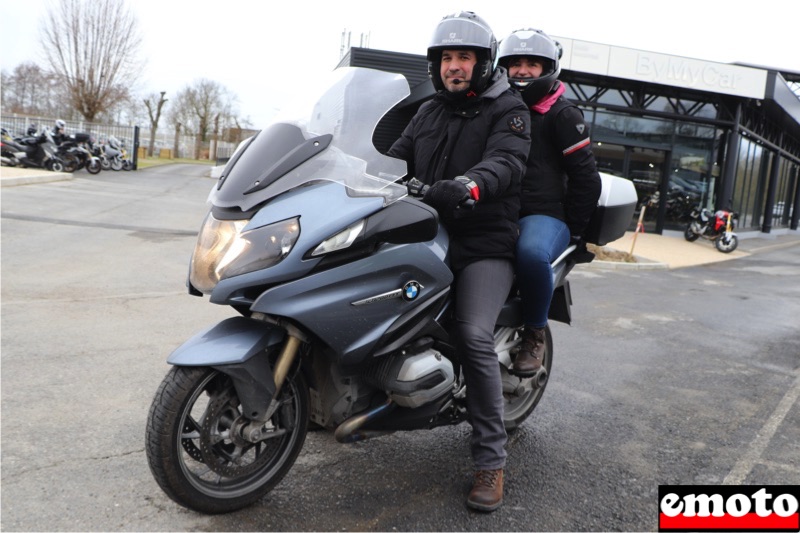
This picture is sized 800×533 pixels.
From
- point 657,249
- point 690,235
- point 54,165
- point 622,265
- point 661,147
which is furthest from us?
point 54,165

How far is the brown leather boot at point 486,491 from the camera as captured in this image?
2938 millimetres

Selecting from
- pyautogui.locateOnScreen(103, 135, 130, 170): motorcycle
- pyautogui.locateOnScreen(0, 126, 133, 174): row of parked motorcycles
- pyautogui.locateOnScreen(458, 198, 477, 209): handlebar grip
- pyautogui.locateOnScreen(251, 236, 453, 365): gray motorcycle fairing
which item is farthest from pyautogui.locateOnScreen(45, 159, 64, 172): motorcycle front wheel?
pyautogui.locateOnScreen(458, 198, 477, 209): handlebar grip

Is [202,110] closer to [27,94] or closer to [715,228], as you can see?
[27,94]

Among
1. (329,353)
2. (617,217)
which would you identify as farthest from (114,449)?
(617,217)

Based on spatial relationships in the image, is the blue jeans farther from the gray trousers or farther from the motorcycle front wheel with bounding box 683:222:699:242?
the motorcycle front wheel with bounding box 683:222:699:242

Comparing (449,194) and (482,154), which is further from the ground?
(482,154)

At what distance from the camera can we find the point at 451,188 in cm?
269

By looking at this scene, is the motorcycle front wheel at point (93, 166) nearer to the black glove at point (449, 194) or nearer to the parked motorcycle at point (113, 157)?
the parked motorcycle at point (113, 157)

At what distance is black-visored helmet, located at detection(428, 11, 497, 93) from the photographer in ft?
9.70

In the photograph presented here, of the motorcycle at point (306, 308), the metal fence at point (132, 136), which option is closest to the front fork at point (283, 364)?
the motorcycle at point (306, 308)

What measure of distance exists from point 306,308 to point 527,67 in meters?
1.98

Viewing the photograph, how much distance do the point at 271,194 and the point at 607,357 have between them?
3.94 meters

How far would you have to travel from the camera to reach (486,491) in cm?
298

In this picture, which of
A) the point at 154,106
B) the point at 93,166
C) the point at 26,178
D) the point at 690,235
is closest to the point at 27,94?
the point at 154,106
